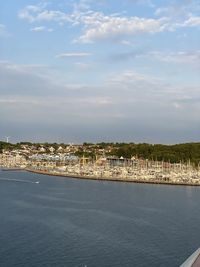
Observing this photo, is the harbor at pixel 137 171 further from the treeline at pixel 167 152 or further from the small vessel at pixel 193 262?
the small vessel at pixel 193 262

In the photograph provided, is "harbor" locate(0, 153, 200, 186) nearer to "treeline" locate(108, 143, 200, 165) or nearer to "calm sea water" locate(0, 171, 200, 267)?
"treeline" locate(108, 143, 200, 165)

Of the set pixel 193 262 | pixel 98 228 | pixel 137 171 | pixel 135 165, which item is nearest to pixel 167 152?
pixel 135 165

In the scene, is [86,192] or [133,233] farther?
[86,192]

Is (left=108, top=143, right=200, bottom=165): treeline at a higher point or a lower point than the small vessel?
higher

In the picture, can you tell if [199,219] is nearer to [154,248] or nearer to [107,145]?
[154,248]

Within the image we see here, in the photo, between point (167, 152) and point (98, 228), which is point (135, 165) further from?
point (98, 228)

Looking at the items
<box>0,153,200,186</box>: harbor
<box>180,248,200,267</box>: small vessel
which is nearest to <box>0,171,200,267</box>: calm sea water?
<box>180,248,200,267</box>: small vessel

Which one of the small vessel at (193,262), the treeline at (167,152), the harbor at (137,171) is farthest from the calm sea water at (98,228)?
the treeline at (167,152)

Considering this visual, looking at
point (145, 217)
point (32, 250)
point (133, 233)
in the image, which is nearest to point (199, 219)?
point (145, 217)
